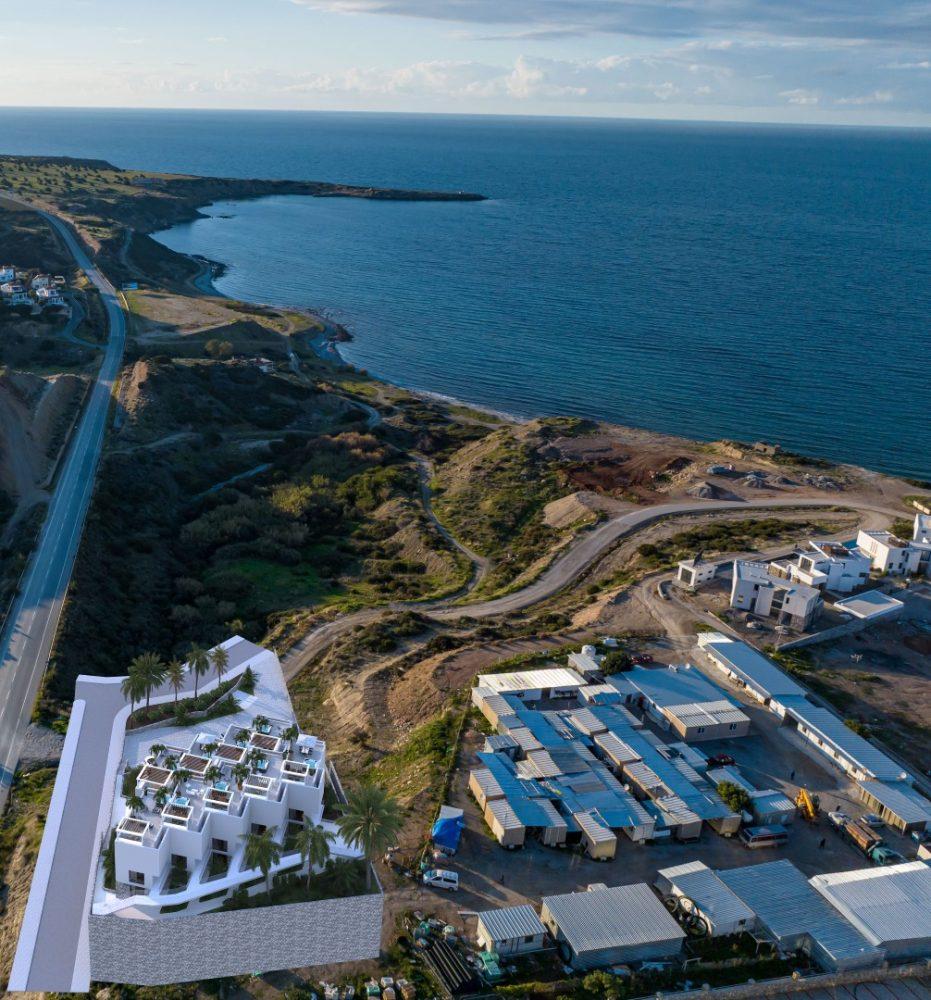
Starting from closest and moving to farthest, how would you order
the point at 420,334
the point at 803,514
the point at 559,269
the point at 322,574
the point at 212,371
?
the point at 322,574 < the point at 803,514 < the point at 212,371 < the point at 420,334 < the point at 559,269

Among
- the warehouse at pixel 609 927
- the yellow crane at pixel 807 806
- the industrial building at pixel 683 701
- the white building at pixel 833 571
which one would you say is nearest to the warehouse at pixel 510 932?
the warehouse at pixel 609 927

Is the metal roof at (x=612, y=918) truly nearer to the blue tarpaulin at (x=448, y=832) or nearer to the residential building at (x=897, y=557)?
the blue tarpaulin at (x=448, y=832)

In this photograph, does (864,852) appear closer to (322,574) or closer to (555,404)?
(322,574)

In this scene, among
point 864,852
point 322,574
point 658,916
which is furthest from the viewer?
point 322,574

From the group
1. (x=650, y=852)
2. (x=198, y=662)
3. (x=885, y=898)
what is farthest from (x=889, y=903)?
(x=198, y=662)

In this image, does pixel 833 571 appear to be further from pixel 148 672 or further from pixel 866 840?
pixel 148 672

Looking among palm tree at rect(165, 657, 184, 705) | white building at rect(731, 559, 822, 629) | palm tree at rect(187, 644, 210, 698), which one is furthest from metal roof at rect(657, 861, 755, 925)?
palm tree at rect(165, 657, 184, 705)

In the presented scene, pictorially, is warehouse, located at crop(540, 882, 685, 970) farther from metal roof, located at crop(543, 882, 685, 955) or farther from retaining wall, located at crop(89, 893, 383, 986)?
retaining wall, located at crop(89, 893, 383, 986)

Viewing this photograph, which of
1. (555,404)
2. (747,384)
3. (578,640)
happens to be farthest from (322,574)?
(747,384)

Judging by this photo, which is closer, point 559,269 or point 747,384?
point 747,384
